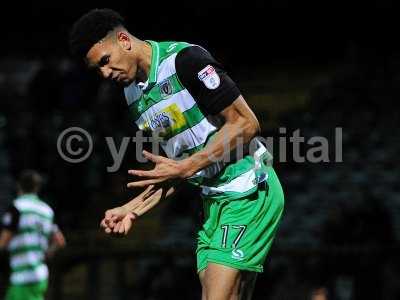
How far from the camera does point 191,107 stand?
205 inches

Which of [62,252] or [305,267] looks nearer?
[305,267]

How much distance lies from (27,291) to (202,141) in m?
5.46

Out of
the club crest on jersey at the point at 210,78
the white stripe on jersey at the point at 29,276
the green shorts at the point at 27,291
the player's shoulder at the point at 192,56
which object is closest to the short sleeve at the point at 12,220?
the white stripe on jersey at the point at 29,276

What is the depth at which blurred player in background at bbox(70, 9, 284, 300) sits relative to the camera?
16.4ft

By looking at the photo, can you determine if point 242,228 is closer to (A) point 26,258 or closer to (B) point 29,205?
(B) point 29,205

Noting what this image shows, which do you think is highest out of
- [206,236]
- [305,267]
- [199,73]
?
[199,73]

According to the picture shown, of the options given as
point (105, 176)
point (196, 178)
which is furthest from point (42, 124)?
point (196, 178)

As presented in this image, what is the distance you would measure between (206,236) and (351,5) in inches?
413

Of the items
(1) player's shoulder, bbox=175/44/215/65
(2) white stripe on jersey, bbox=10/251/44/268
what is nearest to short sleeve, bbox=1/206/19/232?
(2) white stripe on jersey, bbox=10/251/44/268

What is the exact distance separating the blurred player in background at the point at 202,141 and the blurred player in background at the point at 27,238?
4993 mm

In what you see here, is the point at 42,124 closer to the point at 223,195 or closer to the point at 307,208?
the point at 307,208

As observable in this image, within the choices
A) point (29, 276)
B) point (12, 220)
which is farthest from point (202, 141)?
point (29, 276)

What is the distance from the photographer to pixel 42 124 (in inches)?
550

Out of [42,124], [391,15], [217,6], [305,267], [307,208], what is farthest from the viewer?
[217,6]
